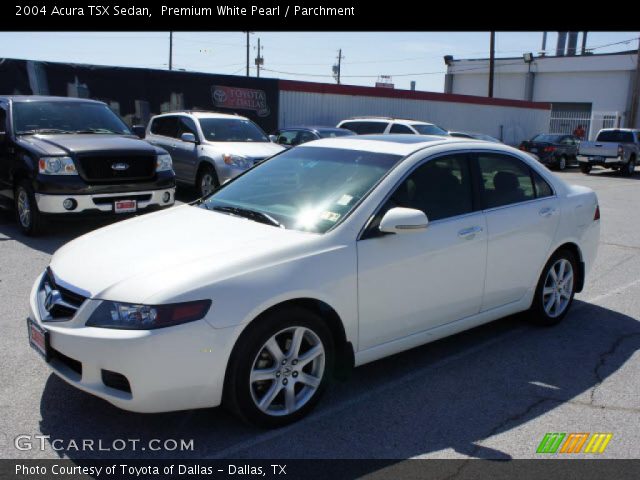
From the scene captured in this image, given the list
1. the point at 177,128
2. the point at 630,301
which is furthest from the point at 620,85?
the point at 630,301

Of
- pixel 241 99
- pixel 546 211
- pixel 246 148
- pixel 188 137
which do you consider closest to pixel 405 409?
pixel 546 211

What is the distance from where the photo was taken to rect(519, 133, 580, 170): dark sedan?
81.7 ft

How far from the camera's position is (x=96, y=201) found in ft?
26.4

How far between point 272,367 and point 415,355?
5.01 feet

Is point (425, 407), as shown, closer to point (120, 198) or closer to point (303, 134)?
point (120, 198)

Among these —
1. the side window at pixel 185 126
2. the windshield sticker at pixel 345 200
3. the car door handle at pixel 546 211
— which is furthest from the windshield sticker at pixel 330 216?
the side window at pixel 185 126

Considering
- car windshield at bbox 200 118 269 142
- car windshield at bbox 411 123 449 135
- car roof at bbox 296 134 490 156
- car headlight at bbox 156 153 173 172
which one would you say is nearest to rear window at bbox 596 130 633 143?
car windshield at bbox 411 123 449 135

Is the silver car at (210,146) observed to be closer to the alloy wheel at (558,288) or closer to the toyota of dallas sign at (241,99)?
the alloy wheel at (558,288)

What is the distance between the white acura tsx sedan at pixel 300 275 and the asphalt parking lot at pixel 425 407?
0.77 feet

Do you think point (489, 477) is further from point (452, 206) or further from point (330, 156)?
point (330, 156)

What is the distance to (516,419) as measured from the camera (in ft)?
12.3

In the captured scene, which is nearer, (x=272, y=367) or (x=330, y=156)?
(x=272, y=367)

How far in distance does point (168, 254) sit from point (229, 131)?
350 inches

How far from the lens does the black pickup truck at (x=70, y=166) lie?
791 cm
